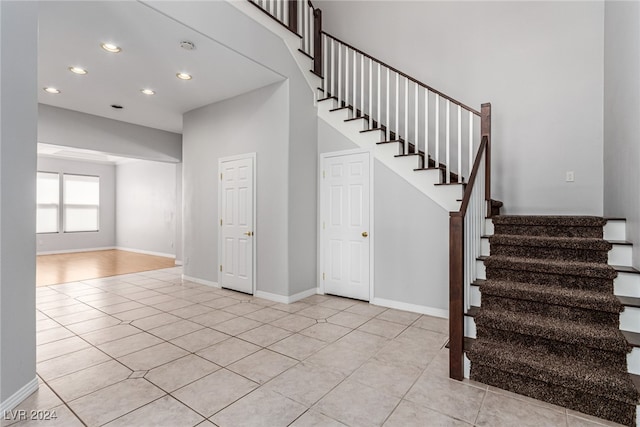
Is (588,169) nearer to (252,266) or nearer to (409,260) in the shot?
(409,260)

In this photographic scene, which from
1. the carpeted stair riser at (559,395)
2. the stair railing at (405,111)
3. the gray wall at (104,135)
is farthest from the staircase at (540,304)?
the gray wall at (104,135)

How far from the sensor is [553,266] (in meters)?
2.71

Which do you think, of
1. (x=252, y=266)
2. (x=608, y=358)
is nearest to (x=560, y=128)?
(x=608, y=358)

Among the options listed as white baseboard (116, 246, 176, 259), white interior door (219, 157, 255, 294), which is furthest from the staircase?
white baseboard (116, 246, 176, 259)

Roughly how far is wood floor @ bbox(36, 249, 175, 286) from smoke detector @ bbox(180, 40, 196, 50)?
5014mm

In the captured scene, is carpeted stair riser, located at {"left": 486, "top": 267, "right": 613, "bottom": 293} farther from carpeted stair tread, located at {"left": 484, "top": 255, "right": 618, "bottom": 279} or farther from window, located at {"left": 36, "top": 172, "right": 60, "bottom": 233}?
window, located at {"left": 36, "top": 172, "right": 60, "bottom": 233}

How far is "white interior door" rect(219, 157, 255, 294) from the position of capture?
4.90 m

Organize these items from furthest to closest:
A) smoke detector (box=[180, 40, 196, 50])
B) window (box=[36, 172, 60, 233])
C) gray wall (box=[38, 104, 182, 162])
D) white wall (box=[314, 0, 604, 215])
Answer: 1. window (box=[36, 172, 60, 233])
2. gray wall (box=[38, 104, 182, 162])
3. white wall (box=[314, 0, 604, 215])
4. smoke detector (box=[180, 40, 196, 50])

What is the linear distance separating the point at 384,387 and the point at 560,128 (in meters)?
4.01

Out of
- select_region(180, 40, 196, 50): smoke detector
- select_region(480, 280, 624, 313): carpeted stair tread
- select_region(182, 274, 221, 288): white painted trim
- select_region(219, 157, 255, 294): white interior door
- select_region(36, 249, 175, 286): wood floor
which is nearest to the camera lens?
select_region(480, 280, 624, 313): carpeted stair tread

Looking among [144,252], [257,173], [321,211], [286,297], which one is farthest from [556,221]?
[144,252]

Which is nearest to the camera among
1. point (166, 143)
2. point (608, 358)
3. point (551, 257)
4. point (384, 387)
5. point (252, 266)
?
point (608, 358)

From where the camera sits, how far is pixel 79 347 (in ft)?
9.94

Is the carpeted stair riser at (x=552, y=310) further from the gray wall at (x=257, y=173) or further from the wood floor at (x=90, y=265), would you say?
the wood floor at (x=90, y=265)
